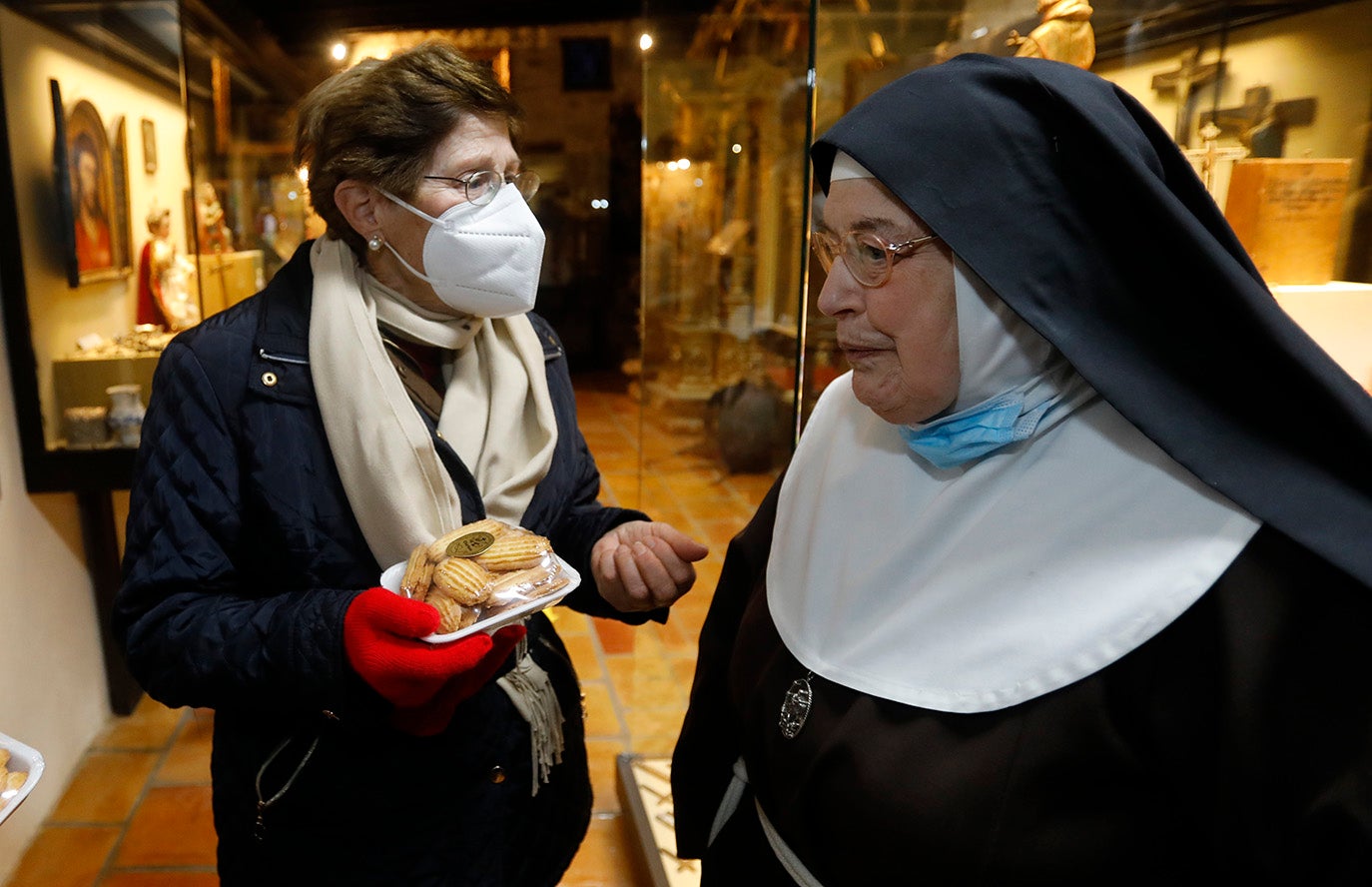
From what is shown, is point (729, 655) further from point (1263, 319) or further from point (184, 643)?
point (1263, 319)

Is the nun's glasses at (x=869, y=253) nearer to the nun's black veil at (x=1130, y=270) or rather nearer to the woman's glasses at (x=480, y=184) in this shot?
the nun's black veil at (x=1130, y=270)

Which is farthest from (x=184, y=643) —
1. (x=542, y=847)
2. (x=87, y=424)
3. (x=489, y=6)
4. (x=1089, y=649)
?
(x=489, y=6)

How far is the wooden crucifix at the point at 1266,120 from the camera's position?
1.94 m

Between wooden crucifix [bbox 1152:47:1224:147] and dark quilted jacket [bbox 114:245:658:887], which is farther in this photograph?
wooden crucifix [bbox 1152:47:1224:147]

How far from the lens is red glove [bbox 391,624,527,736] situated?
4.68 ft

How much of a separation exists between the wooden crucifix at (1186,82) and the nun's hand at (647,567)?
4.68 feet

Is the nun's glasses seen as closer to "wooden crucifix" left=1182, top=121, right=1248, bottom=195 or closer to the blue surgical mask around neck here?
the blue surgical mask around neck

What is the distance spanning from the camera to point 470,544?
1316 millimetres

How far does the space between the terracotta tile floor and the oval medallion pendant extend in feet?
6.24

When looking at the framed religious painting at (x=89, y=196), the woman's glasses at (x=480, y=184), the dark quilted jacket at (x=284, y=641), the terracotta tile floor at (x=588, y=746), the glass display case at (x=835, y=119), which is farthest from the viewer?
the framed religious painting at (x=89, y=196)

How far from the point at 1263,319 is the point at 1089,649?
0.39 metres

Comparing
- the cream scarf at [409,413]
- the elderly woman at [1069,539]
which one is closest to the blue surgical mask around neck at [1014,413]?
the elderly woman at [1069,539]

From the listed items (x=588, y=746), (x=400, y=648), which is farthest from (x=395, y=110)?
(x=588, y=746)

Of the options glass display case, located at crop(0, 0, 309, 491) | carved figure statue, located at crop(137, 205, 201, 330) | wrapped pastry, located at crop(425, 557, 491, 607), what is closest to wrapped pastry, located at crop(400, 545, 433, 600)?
wrapped pastry, located at crop(425, 557, 491, 607)
